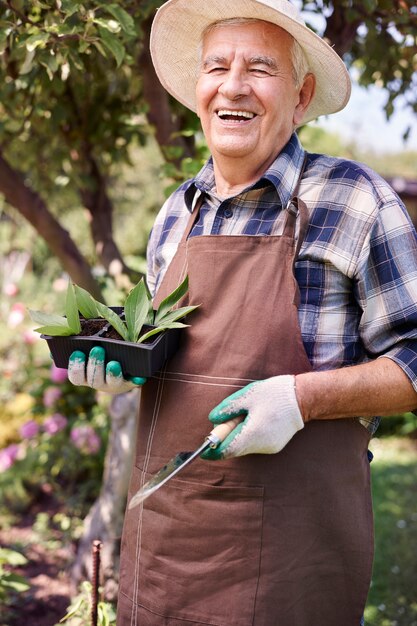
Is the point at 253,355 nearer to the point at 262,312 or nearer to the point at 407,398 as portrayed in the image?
the point at 262,312

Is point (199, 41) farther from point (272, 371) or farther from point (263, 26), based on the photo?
point (272, 371)

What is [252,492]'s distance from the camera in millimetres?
1487

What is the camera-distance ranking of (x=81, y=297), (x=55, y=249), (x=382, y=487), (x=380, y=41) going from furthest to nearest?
(x=382, y=487) < (x=55, y=249) < (x=380, y=41) < (x=81, y=297)

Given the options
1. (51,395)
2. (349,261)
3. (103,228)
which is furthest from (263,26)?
(51,395)

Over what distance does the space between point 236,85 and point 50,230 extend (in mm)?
1655

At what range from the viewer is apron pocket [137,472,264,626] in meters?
1.48

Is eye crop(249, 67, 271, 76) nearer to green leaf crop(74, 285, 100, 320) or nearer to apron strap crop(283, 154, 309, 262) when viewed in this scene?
apron strap crop(283, 154, 309, 262)

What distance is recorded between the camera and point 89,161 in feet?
11.2

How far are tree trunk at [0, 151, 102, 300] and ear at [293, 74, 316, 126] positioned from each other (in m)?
1.52

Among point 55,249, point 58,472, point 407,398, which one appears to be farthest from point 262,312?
point 58,472

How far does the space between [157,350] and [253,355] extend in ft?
0.66

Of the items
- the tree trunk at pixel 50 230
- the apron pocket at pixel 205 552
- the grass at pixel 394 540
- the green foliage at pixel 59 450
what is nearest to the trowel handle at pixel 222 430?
the apron pocket at pixel 205 552

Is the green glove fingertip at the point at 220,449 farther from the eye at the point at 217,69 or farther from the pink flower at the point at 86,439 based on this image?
the pink flower at the point at 86,439

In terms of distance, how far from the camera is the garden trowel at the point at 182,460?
4.39 feet
